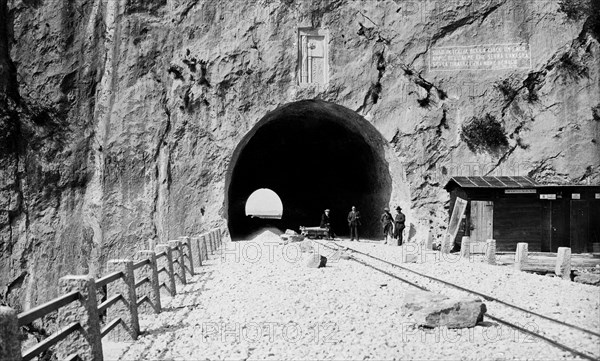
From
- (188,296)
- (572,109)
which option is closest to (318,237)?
(572,109)

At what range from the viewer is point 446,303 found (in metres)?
7.00

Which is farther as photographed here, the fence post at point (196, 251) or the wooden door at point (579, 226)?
the wooden door at point (579, 226)

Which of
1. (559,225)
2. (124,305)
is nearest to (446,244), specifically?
(559,225)

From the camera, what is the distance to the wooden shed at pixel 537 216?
647 inches

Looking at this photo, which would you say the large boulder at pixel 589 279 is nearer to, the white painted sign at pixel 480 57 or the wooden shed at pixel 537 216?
the wooden shed at pixel 537 216

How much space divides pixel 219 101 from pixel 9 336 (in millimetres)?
19180

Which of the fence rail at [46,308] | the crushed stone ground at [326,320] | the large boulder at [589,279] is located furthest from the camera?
the large boulder at [589,279]

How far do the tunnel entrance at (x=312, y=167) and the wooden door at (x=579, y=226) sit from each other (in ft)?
27.2

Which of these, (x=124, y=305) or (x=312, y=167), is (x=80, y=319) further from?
(x=312, y=167)

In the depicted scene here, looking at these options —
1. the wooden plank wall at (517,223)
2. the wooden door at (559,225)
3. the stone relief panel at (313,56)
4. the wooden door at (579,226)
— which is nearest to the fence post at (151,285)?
the wooden plank wall at (517,223)

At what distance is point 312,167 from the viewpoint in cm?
3562

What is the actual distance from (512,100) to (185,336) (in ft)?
63.5

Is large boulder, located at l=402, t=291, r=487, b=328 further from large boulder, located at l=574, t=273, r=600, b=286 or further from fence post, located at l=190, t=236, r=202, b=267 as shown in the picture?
fence post, located at l=190, t=236, r=202, b=267

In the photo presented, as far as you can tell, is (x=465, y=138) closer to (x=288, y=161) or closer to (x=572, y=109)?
(x=572, y=109)
